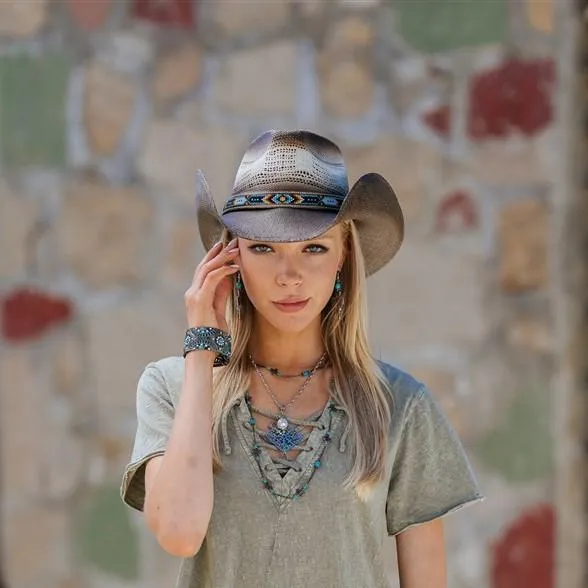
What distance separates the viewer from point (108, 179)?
3.66m

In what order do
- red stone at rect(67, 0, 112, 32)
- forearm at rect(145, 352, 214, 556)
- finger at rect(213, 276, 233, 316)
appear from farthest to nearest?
red stone at rect(67, 0, 112, 32)
finger at rect(213, 276, 233, 316)
forearm at rect(145, 352, 214, 556)

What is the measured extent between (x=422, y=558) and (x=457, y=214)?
1629 mm

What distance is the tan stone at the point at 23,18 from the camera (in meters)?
3.63

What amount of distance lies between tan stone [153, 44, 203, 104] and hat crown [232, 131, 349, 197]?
139 centimetres

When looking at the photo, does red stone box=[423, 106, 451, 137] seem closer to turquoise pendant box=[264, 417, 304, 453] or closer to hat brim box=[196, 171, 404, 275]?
hat brim box=[196, 171, 404, 275]

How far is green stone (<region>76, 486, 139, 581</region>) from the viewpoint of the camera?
3639mm

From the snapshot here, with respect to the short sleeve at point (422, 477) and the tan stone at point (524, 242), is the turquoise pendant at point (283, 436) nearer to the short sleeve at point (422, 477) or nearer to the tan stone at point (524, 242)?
the short sleeve at point (422, 477)


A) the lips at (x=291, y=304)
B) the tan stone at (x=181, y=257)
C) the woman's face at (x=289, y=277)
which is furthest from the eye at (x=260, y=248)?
the tan stone at (x=181, y=257)

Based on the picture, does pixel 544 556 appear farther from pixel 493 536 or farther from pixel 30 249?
pixel 30 249

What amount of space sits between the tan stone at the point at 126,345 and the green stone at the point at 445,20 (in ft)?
3.61

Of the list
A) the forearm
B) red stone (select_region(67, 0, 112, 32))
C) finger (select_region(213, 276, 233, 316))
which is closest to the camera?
the forearm

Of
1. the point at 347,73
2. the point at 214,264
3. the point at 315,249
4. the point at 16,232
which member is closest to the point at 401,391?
the point at 315,249

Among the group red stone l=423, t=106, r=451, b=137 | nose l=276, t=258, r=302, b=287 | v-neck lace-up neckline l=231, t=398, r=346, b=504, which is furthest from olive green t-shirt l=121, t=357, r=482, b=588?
red stone l=423, t=106, r=451, b=137

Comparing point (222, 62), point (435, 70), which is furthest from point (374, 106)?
point (222, 62)
